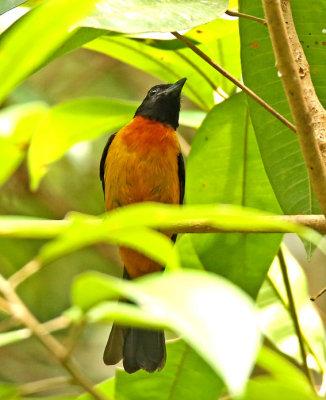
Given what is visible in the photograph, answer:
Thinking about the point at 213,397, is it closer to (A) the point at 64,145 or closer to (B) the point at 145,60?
(A) the point at 64,145

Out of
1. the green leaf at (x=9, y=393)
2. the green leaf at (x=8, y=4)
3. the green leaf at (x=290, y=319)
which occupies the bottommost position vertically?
the green leaf at (x=290, y=319)

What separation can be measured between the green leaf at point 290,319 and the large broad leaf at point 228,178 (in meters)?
0.52

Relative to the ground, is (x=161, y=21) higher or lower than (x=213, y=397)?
higher

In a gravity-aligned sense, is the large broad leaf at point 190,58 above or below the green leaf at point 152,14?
below

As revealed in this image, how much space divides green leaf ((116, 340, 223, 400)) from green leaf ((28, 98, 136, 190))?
0.72 m

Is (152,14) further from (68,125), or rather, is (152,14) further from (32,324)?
(32,324)

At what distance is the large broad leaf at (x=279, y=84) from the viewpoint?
2.44 meters

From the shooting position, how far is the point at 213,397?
7.64 ft

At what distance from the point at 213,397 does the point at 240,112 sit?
111 cm

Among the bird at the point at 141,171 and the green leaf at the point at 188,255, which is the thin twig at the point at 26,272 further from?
the bird at the point at 141,171

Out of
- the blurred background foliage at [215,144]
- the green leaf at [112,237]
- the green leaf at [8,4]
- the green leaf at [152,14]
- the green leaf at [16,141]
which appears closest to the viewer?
the green leaf at [112,237]

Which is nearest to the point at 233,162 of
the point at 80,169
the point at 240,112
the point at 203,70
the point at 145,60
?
the point at 240,112

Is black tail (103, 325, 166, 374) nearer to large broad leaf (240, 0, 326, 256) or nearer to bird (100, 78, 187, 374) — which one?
bird (100, 78, 187, 374)

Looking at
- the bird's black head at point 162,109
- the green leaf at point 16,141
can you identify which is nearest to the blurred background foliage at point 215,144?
the green leaf at point 16,141
